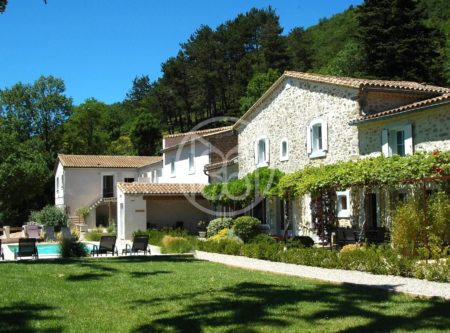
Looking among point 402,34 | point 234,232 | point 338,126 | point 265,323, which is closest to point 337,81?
point 338,126

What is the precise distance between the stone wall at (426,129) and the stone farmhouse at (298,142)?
0.03m

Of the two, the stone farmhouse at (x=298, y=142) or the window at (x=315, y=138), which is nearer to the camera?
the stone farmhouse at (x=298, y=142)

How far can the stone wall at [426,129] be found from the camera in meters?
16.1

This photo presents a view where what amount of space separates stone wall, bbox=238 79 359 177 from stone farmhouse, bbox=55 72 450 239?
0.13 ft

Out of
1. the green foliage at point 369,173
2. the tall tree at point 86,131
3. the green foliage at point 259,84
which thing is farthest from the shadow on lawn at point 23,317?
the tall tree at point 86,131

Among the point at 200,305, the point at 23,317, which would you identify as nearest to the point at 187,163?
the point at 200,305

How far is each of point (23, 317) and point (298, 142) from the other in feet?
55.4

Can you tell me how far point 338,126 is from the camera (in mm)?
20484

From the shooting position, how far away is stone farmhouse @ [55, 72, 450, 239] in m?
17.8

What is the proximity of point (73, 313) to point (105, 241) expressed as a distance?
11.7 m

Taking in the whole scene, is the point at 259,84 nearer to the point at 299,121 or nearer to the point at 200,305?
the point at 299,121

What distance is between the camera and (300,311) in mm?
7867

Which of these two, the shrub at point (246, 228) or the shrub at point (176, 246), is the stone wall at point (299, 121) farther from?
the shrub at point (176, 246)

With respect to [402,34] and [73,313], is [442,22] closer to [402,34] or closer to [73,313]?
[402,34]
